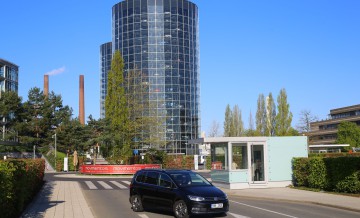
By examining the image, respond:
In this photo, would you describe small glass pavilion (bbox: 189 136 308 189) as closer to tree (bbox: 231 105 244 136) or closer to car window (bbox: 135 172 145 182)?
car window (bbox: 135 172 145 182)

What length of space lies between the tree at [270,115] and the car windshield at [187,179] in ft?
202

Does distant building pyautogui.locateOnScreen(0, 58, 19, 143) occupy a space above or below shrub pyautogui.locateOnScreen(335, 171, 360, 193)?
above

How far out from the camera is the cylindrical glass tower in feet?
316

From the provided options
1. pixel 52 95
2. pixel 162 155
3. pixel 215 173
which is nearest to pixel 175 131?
pixel 52 95

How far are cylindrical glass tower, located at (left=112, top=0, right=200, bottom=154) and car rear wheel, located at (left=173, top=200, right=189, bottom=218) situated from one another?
80754 millimetres

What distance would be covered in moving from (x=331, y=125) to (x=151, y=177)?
383ft

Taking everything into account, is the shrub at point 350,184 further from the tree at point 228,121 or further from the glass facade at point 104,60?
the glass facade at point 104,60

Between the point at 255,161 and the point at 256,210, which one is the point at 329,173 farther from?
the point at 256,210

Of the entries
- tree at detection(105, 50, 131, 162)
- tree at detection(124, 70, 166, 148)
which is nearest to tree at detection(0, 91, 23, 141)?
tree at detection(124, 70, 166, 148)

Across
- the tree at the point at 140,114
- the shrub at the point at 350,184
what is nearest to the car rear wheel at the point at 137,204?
the shrub at the point at 350,184

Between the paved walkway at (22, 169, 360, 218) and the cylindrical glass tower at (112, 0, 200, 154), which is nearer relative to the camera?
the paved walkway at (22, 169, 360, 218)

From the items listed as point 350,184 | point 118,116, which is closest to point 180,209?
point 350,184

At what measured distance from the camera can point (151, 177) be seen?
16.2 meters

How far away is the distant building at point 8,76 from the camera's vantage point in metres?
85.2
